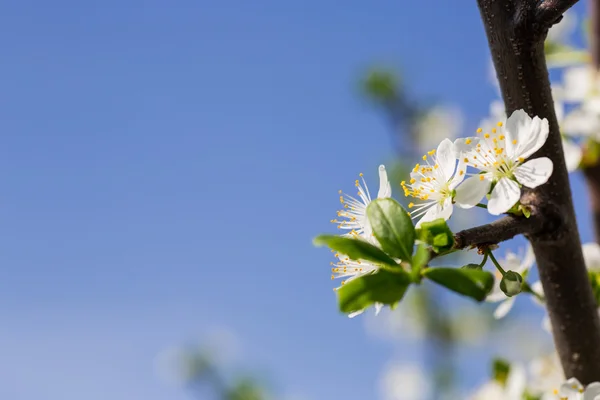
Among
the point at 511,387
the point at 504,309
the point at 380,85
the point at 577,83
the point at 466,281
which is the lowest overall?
the point at 511,387

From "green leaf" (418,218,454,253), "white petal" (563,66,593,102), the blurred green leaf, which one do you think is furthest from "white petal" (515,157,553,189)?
the blurred green leaf

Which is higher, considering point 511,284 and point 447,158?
point 447,158

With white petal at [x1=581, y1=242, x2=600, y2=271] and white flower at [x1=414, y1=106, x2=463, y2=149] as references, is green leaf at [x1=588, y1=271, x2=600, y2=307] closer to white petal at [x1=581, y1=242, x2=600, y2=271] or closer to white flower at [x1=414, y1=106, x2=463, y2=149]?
white petal at [x1=581, y1=242, x2=600, y2=271]

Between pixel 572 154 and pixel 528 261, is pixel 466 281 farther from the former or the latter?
pixel 572 154

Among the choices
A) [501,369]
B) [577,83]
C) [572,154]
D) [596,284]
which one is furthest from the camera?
[577,83]

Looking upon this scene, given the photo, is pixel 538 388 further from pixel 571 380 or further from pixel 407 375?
pixel 407 375

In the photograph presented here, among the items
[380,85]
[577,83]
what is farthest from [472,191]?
[380,85]

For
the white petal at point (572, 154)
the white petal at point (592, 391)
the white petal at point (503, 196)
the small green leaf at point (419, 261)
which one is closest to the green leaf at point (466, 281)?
the small green leaf at point (419, 261)
